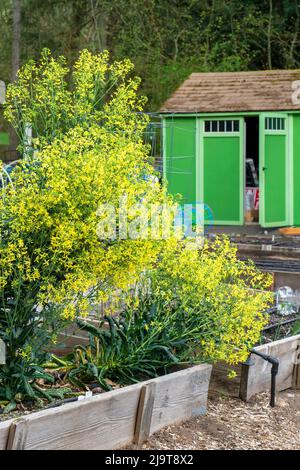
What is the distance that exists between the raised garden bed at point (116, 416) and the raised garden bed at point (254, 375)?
0.37 metres

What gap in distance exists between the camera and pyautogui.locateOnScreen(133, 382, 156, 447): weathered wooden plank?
15.1ft

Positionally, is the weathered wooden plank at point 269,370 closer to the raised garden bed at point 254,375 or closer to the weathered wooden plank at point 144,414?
the raised garden bed at point 254,375

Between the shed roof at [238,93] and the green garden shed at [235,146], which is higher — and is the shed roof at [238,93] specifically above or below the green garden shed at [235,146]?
above

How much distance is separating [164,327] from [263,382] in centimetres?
99

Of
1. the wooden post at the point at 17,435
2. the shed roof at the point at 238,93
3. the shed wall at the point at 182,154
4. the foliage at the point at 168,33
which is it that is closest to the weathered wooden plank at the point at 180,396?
the wooden post at the point at 17,435

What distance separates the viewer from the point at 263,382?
222 inches

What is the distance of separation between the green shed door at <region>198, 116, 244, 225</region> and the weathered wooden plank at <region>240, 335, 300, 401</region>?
857 cm

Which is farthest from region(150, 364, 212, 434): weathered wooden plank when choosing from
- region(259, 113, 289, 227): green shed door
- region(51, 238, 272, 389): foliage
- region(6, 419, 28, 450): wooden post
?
region(259, 113, 289, 227): green shed door

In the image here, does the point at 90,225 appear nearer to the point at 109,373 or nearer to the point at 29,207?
the point at 29,207

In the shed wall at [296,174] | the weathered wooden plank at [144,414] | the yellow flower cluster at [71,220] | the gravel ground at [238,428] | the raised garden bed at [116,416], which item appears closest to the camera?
the raised garden bed at [116,416]

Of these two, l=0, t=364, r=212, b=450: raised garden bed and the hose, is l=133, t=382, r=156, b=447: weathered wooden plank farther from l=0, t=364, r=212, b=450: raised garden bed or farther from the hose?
the hose

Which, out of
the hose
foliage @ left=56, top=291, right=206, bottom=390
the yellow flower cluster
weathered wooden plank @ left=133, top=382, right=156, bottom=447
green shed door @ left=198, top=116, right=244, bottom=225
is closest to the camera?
the yellow flower cluster

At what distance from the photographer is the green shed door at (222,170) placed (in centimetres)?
1459

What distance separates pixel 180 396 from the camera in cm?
495
